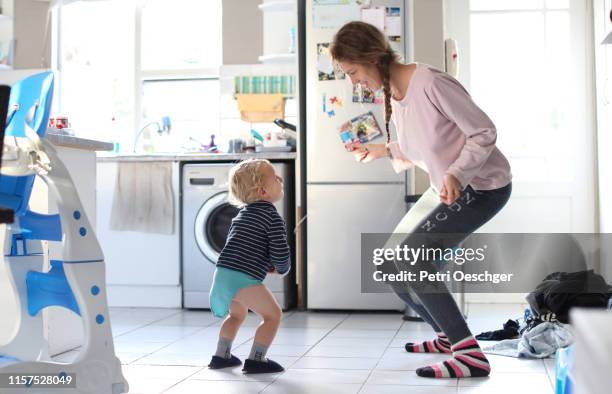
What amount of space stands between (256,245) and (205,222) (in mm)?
1860

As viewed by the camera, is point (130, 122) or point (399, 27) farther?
point (130, 122)

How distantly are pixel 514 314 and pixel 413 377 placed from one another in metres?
1.86

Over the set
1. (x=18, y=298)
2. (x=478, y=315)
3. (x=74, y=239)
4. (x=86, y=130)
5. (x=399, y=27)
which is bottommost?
(x=478, y=315)

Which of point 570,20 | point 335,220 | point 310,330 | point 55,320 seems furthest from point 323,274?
point 570,20

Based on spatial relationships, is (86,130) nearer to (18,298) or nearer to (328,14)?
(328,14)

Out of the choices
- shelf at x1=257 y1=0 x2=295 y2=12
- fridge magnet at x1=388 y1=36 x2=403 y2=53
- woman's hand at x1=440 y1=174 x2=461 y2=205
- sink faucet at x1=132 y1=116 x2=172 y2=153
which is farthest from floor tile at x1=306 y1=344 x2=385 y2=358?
shelf at x1=257 y1=0 x2=295 y2=12

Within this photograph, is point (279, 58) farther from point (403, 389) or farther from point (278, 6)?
point (403, 389)

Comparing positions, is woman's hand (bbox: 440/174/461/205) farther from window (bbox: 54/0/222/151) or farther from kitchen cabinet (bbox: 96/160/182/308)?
window (bbox: 54/0/222/151)

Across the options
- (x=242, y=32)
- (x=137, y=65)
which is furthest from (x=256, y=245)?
(x=137, y=65)

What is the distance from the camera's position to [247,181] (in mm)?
2908

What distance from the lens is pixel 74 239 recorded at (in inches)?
86.7

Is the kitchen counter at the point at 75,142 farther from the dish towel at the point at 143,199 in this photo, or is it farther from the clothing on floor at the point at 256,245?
the dish towel at the point at 143,199

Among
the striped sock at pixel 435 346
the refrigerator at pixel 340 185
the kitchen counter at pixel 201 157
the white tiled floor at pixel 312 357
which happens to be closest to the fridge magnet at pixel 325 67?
the refrigerator at pixel 340 185

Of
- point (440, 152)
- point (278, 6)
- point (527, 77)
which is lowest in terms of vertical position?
point (440, 152)
